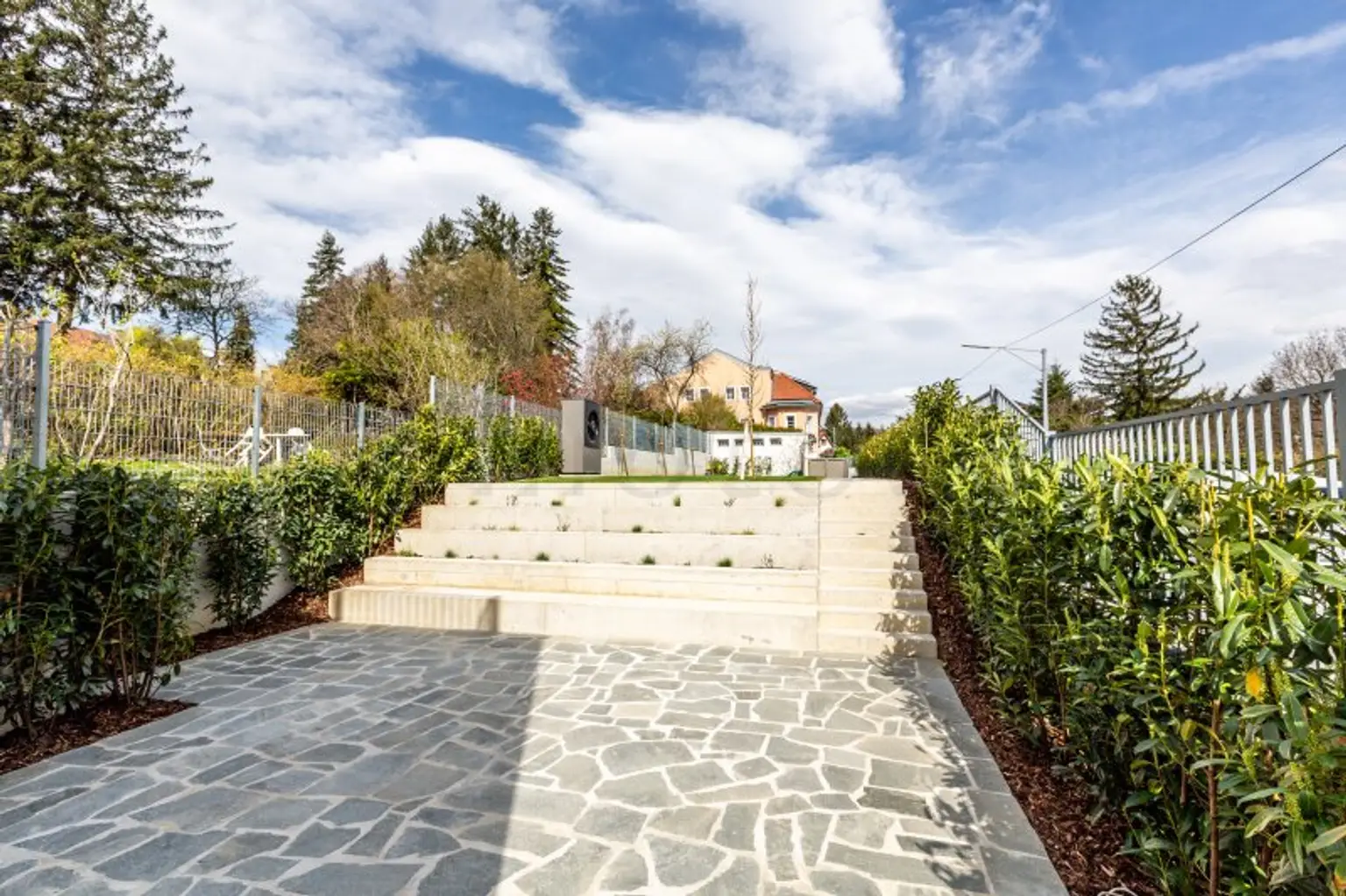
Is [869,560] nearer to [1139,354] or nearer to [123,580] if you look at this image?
[123,580]

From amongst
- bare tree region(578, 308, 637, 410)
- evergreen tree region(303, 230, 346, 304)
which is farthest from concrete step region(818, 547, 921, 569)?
evergreen tree region(303, 230, 346, 304)

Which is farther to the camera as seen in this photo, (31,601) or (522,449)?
(522,449)

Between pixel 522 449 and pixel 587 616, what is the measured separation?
5709mm

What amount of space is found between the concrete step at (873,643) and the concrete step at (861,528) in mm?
1499

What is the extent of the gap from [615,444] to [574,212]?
19.7ft

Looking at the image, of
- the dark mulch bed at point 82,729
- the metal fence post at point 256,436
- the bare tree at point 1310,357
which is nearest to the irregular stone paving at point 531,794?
the dark mulch bed at point 82,729

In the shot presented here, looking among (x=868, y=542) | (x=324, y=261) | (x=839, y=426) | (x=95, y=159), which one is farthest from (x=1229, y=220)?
(x=839, y=426)

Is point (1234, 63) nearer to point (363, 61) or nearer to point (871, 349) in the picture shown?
point (363, 61)

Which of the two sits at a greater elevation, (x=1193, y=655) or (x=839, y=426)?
(x=839, y=426)

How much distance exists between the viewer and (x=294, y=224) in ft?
64.1

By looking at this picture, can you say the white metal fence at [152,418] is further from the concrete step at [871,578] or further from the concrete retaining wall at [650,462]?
the concrete retaining wall at [650,462]

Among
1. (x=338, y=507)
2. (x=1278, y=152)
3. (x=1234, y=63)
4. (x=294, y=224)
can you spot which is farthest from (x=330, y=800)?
(x=294, y=224)

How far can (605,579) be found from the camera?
5.94 metres

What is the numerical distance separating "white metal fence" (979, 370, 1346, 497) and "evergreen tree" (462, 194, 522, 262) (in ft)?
122
